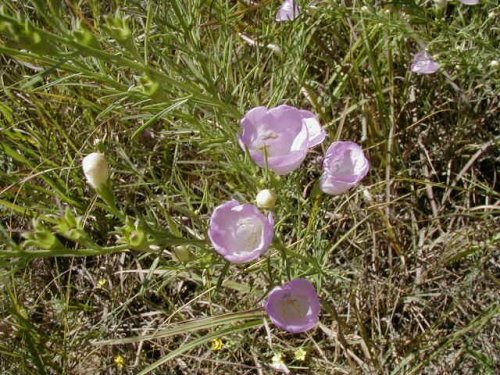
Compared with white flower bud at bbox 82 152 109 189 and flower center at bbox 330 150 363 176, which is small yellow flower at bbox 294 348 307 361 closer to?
flower center at bbox 330 150 363 176

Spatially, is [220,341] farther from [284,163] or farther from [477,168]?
[477,168]

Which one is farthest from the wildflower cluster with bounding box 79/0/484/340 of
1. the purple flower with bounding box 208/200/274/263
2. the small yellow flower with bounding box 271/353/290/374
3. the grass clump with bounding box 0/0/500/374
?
the small yellow flower with bounding box 271/353/290/374

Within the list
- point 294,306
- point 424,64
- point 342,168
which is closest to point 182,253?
point 294,306

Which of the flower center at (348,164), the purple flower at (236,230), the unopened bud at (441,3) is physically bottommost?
the flower center at (348,164)

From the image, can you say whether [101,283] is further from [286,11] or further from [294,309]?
[286,11]

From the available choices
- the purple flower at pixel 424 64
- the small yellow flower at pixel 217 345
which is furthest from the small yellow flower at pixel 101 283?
the purple flower at pixel 424 64

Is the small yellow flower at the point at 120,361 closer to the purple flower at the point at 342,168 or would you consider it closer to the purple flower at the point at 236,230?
the purple flower at the point at 236,230

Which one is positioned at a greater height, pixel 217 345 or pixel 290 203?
pixel 290 203
